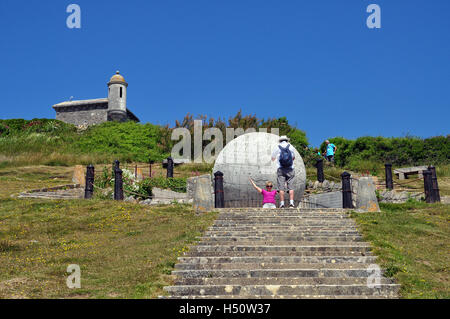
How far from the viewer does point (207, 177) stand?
490 inches

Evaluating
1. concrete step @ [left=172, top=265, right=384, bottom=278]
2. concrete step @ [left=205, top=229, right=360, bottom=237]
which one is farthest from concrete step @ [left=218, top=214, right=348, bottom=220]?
concrete step @ [left=172, top=265, right=384, bottom=278]

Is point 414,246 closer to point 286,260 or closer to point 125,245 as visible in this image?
point 286,260

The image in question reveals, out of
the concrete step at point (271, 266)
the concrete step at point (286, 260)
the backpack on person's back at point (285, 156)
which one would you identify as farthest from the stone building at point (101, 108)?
the concrete step at point (271, 266)

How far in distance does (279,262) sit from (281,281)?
102 cm

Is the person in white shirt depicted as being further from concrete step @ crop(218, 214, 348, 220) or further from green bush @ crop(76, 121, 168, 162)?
green bush @ crop(76, 121, 168, 162)

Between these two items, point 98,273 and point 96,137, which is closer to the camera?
point 98,273

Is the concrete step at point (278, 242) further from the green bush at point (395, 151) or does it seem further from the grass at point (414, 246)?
the green bush at point (395, 151)

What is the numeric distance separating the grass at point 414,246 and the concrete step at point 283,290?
1.19ft

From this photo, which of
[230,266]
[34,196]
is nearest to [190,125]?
[34,196]

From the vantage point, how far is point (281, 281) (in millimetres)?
6773

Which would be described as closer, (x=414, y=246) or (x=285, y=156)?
(x=414, y=246)

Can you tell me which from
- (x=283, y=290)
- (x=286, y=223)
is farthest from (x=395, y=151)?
(x=283, y=290)
